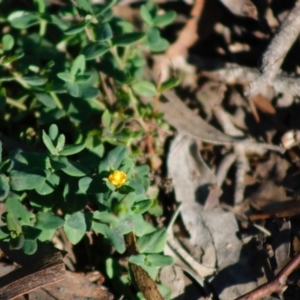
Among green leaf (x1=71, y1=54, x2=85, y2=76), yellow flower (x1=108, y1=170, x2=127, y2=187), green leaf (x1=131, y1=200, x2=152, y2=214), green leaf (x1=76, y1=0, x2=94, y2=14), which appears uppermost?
green leaf (x1=76, y1=0, x2=94, y2=14)

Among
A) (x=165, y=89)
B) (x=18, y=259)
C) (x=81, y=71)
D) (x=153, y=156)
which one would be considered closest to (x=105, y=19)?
(x=81, y=71)

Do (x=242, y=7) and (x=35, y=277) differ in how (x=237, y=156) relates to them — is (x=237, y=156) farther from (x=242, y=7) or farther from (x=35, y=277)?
(x=35, y=277)

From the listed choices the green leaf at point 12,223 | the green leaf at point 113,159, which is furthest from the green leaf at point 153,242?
the green leaf at point 12,223

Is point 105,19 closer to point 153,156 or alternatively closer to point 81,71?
point 81,71

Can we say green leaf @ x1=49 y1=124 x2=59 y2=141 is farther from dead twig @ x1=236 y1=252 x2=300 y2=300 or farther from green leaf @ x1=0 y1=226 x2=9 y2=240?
dead twig @ x1=236 y1=252 x2=300 y2=300

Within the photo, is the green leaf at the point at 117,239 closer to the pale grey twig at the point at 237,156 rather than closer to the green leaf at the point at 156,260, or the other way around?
the green leaf at the point at 156,260

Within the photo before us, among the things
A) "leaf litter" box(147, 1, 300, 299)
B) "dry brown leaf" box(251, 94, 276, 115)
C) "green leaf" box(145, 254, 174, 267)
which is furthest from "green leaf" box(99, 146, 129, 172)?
"dry brown leaf" box(251, 94, 276, 115)

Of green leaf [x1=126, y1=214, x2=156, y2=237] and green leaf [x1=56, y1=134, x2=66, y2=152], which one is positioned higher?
green leaf [x1=56, y1=134, x2=66, y2=152]
